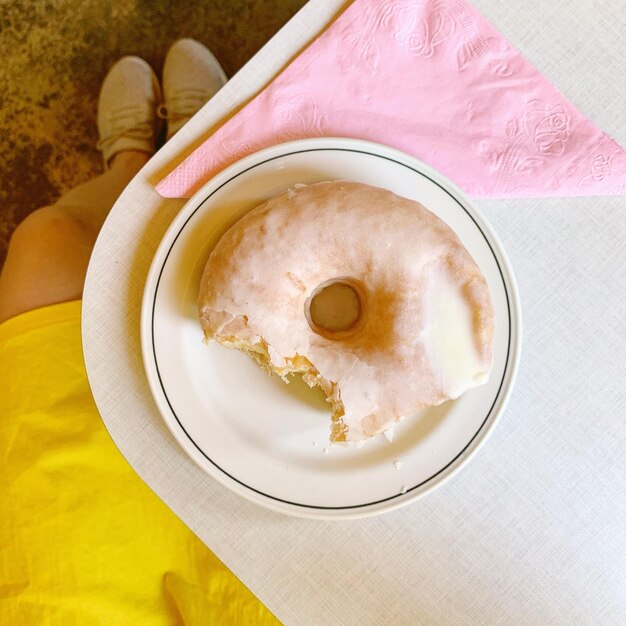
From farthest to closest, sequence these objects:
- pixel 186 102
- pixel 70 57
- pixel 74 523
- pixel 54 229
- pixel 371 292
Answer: pixel 70 57
pixel 186 102
pixel 54 229
pixel 74 523
pixel 371 292

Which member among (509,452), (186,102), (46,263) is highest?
(186,102)

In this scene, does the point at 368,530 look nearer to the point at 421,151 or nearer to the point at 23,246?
the point at 421,151

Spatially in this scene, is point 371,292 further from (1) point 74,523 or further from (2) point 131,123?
(2) point 131,123

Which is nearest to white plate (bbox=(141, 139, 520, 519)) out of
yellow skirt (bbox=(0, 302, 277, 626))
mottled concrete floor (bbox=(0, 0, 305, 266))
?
yellow skirt (bbox=(0, 302, 277, 626))

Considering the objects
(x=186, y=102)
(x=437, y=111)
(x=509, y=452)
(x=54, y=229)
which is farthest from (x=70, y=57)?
(x=509, y=452)

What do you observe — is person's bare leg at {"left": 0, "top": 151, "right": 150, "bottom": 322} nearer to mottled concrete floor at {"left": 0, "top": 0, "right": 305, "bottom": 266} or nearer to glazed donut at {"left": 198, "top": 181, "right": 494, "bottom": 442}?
mottled concrete floor at {"left": 0, "top": 0, "right": 305, "bottom": 266}
